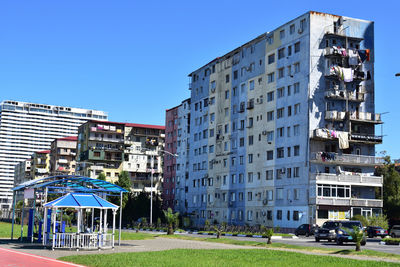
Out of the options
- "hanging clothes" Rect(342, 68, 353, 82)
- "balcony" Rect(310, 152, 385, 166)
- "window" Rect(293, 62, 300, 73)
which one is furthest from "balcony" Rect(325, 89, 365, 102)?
"balcony" Rect(310, 152, 385, 166)

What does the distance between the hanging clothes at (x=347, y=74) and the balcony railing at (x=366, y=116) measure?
4606mm

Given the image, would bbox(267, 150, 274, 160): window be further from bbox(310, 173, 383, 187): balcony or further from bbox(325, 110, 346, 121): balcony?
bbox(325, 110, 346, 121): balcony

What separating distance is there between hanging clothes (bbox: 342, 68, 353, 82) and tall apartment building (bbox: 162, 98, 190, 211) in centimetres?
4161

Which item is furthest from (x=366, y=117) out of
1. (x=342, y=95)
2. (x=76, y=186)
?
(x=76, y=186)

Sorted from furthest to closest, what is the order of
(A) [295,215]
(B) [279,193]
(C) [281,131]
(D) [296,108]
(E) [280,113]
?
1. (E) [280,113]
2. (C) [281,131]
3. (B) [279,193]
4. (D) [296,108]
5. (A) [295,215]

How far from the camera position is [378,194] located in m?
80.2

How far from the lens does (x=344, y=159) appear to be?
241 ft

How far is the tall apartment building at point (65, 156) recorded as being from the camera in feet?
545

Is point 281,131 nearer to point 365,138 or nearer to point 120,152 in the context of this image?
point 365,138

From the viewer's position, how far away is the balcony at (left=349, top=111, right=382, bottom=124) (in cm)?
7459

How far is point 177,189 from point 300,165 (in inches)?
1654

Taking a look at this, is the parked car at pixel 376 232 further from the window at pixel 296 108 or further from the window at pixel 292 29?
the window at pixel 292 29

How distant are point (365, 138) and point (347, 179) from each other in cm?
638

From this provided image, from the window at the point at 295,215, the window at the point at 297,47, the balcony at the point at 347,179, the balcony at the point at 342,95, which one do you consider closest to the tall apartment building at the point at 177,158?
the window at the point at 295,215
